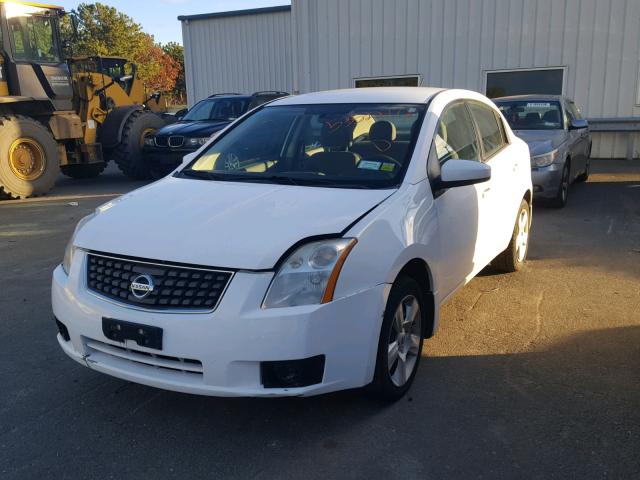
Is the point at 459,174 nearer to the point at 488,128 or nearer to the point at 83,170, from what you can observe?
the point at 488,128

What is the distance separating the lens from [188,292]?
2738mm

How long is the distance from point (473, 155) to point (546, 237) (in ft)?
10.1

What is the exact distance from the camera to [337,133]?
404 centimetres

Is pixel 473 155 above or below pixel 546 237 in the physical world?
above

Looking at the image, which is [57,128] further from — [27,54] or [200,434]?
[200,434]

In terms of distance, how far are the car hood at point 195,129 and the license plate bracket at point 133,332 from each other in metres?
8.74

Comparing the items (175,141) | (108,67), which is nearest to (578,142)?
(175,141)

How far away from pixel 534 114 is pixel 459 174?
248 inches

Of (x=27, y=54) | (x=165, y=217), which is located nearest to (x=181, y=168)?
(x=165, y=217)

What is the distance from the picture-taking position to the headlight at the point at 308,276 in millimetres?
2680

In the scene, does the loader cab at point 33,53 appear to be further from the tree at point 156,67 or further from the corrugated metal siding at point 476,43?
the tree at point 156,67

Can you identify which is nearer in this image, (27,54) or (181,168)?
(181,168)

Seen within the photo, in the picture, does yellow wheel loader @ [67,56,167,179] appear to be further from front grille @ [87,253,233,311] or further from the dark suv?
front grille @ [87,253,233,311]

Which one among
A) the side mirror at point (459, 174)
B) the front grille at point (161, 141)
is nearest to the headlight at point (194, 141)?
the front grille at point (161, 141)
